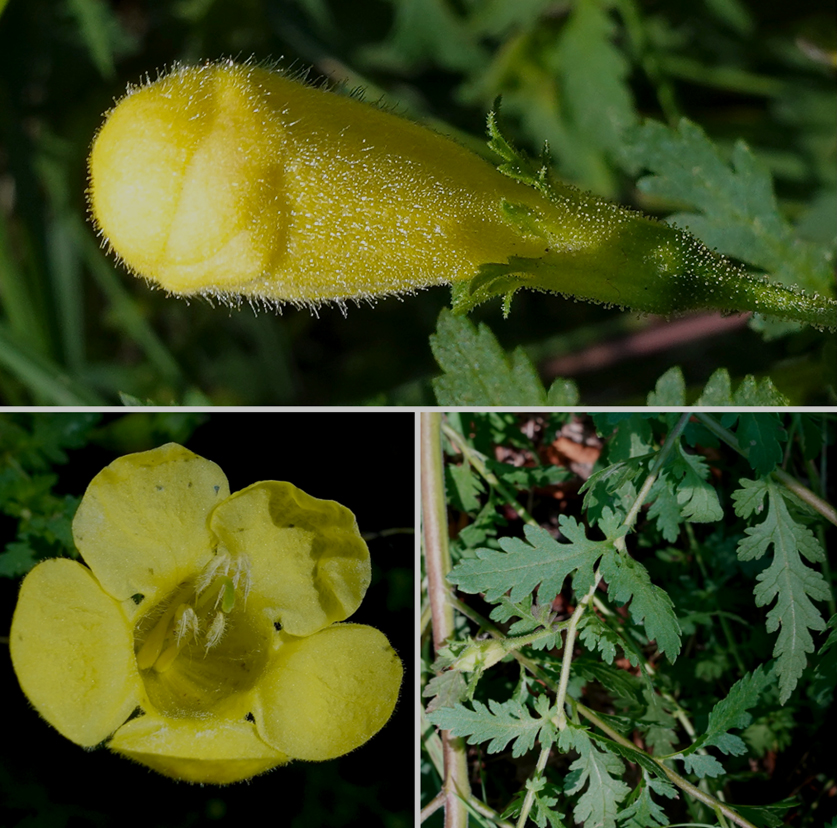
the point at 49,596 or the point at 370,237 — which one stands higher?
the point at 370,237

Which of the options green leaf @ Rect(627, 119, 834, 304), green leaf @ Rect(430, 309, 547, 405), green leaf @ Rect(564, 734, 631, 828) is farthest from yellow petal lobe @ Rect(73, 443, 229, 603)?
green leaf @ Rect(627, 119, 834, 304)

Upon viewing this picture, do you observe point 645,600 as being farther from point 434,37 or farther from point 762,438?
point 434,37

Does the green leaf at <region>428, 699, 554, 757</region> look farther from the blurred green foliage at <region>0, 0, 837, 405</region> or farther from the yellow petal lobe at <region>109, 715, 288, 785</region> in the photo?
the blurred green foliage at <region>0, 0, 837, 405</region>

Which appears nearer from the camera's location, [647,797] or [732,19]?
[647,797]

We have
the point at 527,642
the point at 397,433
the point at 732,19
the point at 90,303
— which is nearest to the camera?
the point at 527,642

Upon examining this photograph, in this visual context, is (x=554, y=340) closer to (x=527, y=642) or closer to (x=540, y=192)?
(x=540, y=192)

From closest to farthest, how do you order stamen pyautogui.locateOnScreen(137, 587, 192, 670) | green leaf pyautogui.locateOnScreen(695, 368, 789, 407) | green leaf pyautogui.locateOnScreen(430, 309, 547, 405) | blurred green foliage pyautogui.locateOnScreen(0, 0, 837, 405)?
stamen pyautogui.locateOnScreen(137, 587, 192, 670) → green leaf pyautogui.locateOnScreen(695, 368, 789, 407) → green leaf pyautogui.locateOnScreen(430, 309, 547, 405) → blurred green foliage pyautogui.locateOnScreen(0, 0, 837, 405)

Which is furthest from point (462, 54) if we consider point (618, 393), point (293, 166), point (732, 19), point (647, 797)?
point (647, 797)

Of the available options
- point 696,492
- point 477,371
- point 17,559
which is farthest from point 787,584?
point 17,559
